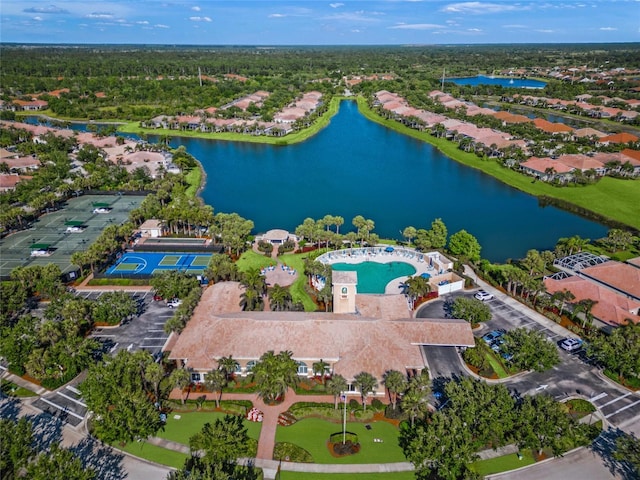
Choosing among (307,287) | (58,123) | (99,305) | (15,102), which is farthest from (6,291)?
(15,102)

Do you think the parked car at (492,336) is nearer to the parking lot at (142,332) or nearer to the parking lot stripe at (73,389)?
the parking lot at (142,332)

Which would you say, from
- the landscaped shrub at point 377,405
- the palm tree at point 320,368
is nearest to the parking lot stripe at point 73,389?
the palm tree at point 320,368

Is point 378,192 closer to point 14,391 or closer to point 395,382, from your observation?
point 395,382

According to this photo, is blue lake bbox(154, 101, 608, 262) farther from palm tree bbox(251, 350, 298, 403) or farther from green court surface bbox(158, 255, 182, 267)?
palm tree bbox(251, 350, 298, 403)

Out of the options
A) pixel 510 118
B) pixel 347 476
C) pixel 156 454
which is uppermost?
pixel 510 118

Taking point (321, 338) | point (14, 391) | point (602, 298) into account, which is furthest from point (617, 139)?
point (14, 391)

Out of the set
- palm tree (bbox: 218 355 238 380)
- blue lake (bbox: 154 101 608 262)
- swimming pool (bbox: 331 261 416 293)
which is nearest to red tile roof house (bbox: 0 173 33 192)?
blue lake (bbox: 154 101 608 262)
